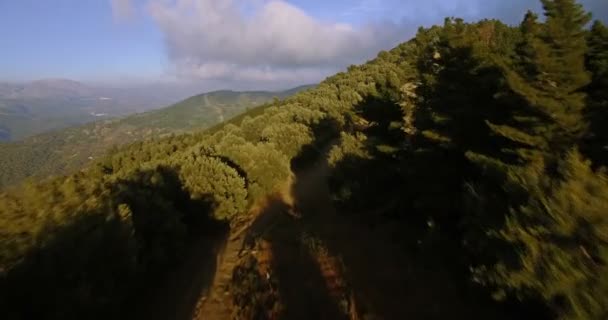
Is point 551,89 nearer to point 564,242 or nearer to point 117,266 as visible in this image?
point 564,242

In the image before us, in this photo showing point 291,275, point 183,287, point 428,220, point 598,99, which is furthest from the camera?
point 183,287

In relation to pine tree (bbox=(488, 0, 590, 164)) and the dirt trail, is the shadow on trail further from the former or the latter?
pine tree (bbox=(488, 0, 590, 164))

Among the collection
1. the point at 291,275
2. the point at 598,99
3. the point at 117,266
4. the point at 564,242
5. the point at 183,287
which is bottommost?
the point at 183,287

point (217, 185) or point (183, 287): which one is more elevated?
point (217, 185)

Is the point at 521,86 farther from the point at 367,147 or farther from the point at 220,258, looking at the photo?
the point at 220,258

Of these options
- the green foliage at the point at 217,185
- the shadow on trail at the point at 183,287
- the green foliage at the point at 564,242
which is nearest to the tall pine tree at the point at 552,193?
the green foliage at the point at 564,242

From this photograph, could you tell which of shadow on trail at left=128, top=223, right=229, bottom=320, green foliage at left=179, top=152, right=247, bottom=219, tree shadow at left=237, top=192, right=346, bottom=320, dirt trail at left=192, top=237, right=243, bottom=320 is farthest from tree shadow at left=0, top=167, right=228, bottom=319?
tree shadow at left=237, top=192, right=346, bottom=320

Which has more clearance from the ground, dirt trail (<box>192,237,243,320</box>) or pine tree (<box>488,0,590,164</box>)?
pine tree (<box>488,0,590,164</box>)

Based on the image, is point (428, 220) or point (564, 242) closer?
point (564, 242)

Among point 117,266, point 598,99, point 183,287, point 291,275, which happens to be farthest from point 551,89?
point 183,287
